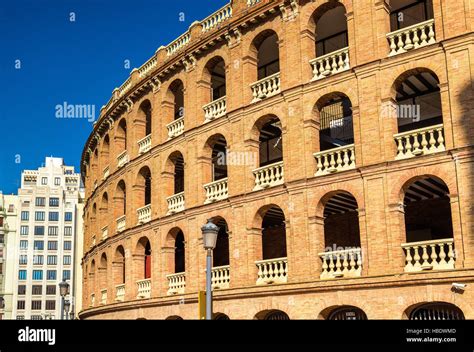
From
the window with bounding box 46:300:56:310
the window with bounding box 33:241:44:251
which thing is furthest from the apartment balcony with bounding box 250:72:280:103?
the window with bounding box 33:241:44:251

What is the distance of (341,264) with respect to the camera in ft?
68.4

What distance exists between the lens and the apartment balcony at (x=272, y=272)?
2220 centimetres

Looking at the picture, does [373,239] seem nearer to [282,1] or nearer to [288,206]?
[288,206]

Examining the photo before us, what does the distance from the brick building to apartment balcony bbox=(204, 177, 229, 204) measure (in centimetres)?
7

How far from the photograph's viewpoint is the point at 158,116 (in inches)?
1176

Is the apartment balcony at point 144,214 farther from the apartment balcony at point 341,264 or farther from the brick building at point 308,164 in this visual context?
the apartment balcony at point 341,264

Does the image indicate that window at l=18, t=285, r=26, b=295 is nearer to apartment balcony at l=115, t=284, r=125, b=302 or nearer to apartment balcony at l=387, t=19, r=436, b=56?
apartment balcony at l=115, t=284, r=125, b=302

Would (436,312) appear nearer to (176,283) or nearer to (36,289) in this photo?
(176,283)

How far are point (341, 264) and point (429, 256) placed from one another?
2888 mm

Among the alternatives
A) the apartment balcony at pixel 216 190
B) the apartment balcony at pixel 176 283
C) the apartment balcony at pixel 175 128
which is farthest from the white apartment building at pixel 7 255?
the apartment balcony at pixel 216 190

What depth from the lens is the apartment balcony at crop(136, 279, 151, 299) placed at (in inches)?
1142

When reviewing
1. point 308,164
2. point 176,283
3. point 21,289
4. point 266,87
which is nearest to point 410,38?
point 308,164
